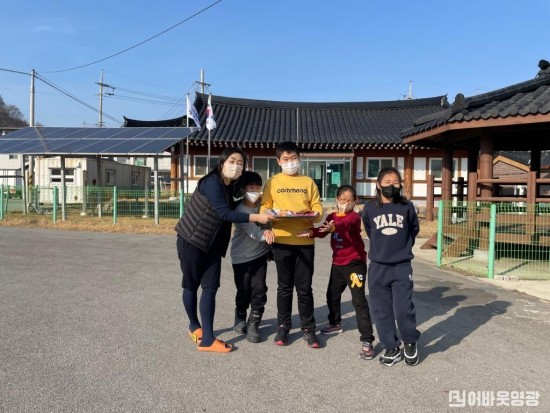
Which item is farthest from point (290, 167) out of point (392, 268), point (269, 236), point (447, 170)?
point (447, 170)

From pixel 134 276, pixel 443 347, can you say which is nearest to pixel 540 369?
pixel 443 347

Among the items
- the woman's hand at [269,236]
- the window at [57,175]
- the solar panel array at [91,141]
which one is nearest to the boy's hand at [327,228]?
the woman's hand at [269,236]

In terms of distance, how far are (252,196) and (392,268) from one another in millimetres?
1291

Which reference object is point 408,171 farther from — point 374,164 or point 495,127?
point 495,127

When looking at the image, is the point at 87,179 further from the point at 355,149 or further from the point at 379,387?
the point at 379,387

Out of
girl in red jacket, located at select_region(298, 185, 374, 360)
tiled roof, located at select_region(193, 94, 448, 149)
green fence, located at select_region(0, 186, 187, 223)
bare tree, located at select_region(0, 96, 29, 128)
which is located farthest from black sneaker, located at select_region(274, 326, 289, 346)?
bare tree, located at select_region(0, 96, 29, 128)

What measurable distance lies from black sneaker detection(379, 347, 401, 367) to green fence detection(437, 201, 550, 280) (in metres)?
4.34

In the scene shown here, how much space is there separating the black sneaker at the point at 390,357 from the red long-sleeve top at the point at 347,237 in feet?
2.61

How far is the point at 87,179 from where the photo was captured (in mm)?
21125

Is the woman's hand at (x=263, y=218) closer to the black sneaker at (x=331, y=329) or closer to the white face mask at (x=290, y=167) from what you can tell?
the white face mask at (x=290, y=167)

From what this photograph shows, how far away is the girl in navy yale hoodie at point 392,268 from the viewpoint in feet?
11.9

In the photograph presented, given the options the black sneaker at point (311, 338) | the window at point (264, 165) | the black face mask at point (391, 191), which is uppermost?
the window at point (264, 165)

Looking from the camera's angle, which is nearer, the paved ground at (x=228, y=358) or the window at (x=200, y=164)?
the paved ground at (x=228, y=358)

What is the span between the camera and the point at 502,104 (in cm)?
817
